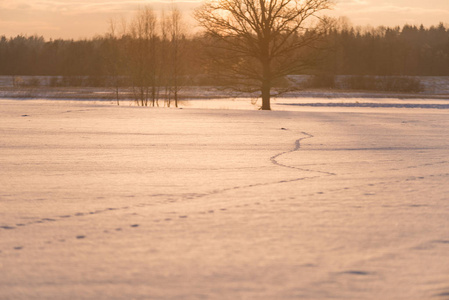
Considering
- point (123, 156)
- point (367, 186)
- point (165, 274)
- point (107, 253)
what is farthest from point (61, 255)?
point (123, 156)

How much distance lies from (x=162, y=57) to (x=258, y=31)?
48.3 ft

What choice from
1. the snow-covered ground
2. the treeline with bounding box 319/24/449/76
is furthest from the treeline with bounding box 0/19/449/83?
the snow-covered ground

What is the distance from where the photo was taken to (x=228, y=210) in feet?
14.2

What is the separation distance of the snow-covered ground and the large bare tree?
51.9 feet

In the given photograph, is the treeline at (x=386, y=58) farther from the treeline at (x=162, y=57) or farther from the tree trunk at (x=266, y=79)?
the tree trunk at (x=266, y=79)

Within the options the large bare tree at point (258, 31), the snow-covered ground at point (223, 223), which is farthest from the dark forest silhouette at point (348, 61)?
the snow-covered ground at point (223, 223)

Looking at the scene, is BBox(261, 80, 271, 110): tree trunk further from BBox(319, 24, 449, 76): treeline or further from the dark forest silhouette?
BBox(319, 24, 449, 76): treeline

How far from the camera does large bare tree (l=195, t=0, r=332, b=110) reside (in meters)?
23.5

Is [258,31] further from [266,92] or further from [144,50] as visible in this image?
[144,50]

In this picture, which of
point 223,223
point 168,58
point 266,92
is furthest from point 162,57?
point 223,223

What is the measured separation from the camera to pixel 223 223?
12.9 ft

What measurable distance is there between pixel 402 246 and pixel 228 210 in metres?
1.38

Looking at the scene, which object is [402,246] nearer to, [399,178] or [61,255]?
[61,255]

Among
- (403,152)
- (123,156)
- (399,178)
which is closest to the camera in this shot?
(399,178)
